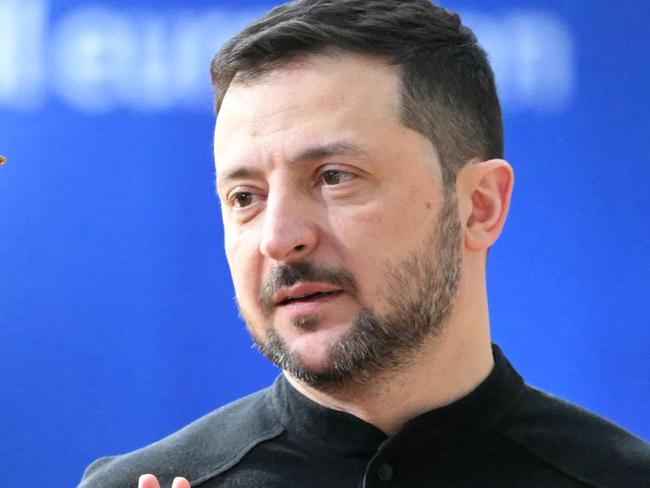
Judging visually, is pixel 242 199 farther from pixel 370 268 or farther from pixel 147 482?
pixel 147 482

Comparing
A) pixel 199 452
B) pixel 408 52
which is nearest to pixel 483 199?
pixel 408 52

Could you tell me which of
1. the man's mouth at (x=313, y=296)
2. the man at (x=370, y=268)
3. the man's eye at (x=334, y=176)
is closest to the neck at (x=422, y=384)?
the man at (x=370, y=268)

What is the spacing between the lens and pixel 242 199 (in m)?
1.41

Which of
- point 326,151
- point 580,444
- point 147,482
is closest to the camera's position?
point 147,482

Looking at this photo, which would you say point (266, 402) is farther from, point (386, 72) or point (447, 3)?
point (447, 3)

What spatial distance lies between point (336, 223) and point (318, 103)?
0.49ft

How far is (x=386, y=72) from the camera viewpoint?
4.59 ft

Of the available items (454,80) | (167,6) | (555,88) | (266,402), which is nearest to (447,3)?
(555,88)

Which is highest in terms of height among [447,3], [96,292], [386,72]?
[447,3]

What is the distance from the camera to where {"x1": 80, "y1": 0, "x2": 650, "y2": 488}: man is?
1.33 m

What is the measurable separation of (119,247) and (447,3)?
773 mm

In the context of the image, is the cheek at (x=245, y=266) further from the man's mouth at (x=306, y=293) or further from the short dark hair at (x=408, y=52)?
the short dark hair at (x=408, y=52)

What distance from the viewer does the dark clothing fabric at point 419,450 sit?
54.5 inches

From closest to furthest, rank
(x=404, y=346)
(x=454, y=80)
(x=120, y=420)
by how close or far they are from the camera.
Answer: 1. (x=404, y=346)
2. (x=454, y=80)
3. (x=120, y=420)
